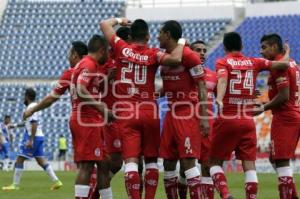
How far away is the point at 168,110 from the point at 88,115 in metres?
1.16

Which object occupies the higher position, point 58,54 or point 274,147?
point 58,54

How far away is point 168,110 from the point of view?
12.0 meters

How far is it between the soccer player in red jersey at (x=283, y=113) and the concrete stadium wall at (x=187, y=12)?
29456mm

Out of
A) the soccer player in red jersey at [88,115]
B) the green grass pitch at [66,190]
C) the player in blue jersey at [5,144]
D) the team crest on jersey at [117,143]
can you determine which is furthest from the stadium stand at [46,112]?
the soccer player in red jersey at [88,115]

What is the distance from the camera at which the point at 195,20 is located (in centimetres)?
4281

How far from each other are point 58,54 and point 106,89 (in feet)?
104

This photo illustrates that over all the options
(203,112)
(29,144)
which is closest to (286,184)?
(203,112)

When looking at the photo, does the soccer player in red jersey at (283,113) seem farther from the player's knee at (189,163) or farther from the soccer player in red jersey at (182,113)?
the player's knee at (189,163)

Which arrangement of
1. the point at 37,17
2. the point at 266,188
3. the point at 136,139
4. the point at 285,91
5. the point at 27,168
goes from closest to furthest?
the point at 136,139, the point at 285,91, the point at 266,188, the point at 27,168, the point at 37,17

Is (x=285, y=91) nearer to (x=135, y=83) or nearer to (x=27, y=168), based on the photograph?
(x=135, y=83)

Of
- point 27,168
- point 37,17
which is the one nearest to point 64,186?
point 27,168

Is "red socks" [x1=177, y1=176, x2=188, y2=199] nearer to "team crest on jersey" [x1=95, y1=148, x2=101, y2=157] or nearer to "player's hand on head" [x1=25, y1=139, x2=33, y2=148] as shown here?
"team crest on jersey" [x1=95, y1=148, x2=101, y2=157]

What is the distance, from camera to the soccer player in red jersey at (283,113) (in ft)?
40.9

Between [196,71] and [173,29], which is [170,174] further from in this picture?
[173,29]
